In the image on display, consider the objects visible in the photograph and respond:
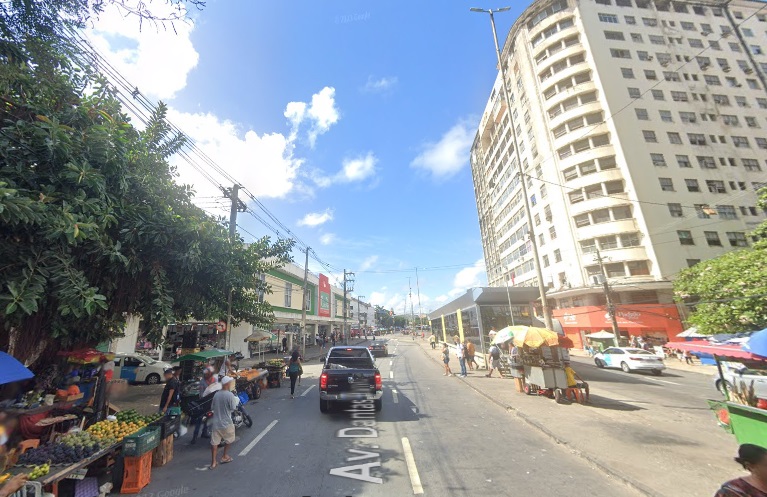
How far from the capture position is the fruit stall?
4.62m

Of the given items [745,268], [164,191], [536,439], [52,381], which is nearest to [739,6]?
[745,268]

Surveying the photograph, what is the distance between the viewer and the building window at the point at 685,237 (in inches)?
1212

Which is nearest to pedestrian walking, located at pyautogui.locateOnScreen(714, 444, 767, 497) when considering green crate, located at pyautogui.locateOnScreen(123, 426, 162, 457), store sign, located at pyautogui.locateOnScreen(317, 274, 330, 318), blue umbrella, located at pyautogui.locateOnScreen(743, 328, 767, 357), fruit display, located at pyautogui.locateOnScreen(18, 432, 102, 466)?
blue umbrella, located at pyautogui.locateOnScreen(743, 328, 767, 357)

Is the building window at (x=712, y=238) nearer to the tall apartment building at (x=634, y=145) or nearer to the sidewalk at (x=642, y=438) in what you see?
the tall apartment building at (x=634, y=145)

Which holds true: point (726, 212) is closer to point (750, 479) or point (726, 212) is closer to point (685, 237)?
point (685, 237)

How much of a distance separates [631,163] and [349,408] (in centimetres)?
3811

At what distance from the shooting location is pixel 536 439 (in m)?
7.51

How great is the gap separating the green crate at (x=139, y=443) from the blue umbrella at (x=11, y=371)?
188 cm

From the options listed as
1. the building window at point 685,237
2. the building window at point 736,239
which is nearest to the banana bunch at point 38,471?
the building window at point 685,237

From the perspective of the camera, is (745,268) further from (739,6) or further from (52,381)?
(739,6)

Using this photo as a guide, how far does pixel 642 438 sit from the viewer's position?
7406 mm

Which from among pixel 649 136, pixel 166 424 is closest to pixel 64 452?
pixel 166 424

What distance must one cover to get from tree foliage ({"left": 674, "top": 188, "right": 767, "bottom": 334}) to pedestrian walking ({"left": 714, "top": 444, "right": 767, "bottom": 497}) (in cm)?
1693

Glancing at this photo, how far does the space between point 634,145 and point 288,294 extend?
1629 inches
